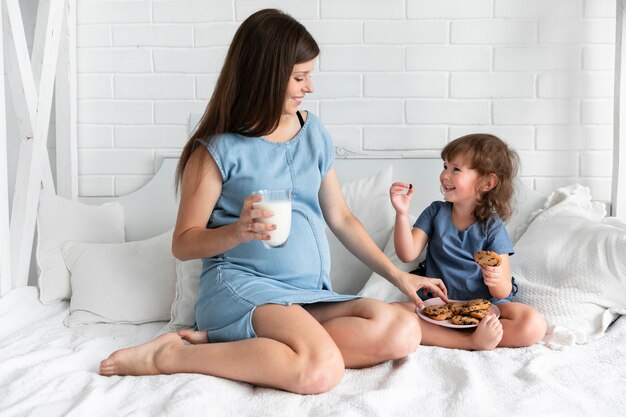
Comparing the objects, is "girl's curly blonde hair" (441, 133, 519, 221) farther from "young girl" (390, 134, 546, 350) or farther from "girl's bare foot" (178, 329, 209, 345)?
"girl's bare foot" (178, 329, 209, 345)

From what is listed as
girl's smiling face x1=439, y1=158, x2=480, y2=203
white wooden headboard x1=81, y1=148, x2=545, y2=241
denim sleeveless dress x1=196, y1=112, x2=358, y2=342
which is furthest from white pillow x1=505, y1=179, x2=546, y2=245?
denim sleeveless dress x1=196, y1=112, x2=358, y2=342

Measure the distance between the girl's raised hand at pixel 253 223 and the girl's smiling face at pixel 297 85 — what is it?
0.38m

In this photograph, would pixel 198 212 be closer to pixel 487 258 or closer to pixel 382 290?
pixel 382 290

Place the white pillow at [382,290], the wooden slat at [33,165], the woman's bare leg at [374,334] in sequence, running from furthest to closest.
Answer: the wooden slat at [33,165], the white pillow at [382,290], the woman's bare leg at [374,334]

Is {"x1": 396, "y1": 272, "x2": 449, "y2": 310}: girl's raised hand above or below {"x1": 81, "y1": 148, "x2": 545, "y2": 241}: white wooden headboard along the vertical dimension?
below

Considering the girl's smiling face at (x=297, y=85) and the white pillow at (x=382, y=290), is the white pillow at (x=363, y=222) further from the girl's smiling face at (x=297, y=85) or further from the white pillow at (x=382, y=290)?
the girl's smiling face at (x=297, y=85)

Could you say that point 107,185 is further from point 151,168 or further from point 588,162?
point 588,162

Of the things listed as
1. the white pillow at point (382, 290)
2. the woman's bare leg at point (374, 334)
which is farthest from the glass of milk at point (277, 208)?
the white pillow at point (382, 290)

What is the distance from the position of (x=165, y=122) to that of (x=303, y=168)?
87 centimetres

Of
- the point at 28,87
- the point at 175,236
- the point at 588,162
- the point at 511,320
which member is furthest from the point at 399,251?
the point at 28,87

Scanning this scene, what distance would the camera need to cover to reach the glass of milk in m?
1.43

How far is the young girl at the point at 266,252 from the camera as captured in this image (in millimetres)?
1516

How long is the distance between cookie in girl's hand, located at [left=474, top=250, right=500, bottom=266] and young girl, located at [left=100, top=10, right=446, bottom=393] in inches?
4.7

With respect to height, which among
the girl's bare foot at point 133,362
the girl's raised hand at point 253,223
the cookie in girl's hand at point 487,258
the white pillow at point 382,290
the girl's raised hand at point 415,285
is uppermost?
the girl's raised hand at point 253,223
